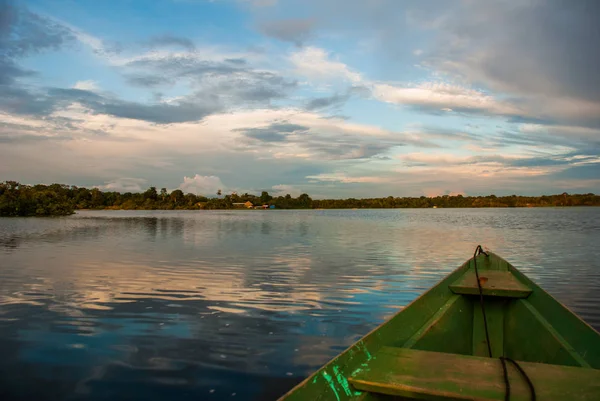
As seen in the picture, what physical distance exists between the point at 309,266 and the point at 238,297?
6289 millimetres

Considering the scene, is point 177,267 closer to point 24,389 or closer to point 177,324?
point 177,324

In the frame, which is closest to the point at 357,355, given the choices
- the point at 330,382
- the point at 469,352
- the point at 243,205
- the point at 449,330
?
the point at 330,382

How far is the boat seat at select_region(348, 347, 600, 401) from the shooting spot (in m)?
2.94

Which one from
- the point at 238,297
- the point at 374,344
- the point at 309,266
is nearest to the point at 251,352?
the point at 374,344

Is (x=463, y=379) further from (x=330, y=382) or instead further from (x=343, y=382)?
(x=330, y=382)

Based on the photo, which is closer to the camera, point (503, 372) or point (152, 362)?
point (503, 372)

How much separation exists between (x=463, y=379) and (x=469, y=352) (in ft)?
10.6

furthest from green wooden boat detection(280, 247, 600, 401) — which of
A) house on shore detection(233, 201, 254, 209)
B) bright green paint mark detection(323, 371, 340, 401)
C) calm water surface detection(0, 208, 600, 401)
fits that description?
house on shore detection(233, 201, 254, 209)

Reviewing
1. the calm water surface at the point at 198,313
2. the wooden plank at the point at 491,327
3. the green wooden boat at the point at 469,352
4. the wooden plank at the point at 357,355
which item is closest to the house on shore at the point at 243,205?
the calm water surface at the point at 198,313

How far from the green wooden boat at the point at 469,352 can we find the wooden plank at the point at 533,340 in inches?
0.5

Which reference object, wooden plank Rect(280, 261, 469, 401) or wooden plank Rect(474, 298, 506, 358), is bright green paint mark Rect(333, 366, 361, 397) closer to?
wooden plank Rect(280, 261, 469, 401)

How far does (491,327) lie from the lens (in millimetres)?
6375

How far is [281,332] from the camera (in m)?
8.23

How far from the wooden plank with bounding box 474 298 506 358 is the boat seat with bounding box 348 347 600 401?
2799 mm
